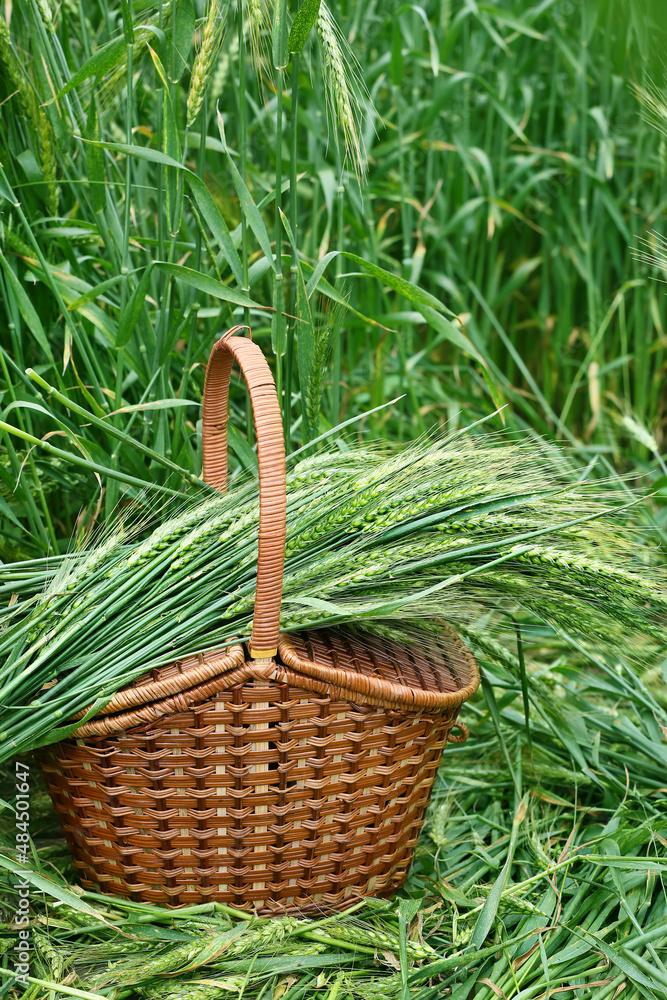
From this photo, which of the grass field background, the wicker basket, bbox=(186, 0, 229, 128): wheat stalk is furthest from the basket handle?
bbox=(186, 0, 229, 128): wheat stalk

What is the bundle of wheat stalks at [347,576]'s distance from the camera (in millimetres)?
783

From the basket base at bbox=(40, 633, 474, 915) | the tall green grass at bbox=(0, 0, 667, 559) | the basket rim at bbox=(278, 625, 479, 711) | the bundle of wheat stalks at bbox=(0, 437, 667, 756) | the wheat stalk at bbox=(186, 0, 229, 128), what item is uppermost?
the wheat stalk at bbox=(186, 0, 229, 128)

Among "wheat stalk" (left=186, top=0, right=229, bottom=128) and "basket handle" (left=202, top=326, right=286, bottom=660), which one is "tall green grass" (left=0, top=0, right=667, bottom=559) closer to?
"wheat stalk" (left=186, top=0, right=229, bottom=128)

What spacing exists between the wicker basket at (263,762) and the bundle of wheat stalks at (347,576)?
0.14 feet

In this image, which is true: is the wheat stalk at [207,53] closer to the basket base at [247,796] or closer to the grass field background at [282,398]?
the grass field background at [282,398]

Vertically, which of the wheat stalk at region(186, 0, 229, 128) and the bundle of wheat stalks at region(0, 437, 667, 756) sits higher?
the wheat stalk at region(186, 0, 229, 128)

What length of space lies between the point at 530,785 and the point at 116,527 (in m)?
0.63

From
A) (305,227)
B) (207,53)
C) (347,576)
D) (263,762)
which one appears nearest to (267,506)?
(347,576)

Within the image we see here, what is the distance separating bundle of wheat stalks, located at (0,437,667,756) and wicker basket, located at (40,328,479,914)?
0.14 feet

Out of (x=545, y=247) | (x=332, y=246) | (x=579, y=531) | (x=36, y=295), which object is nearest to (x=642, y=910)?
(x=579, y=531)

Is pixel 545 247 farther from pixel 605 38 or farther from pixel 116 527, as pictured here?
pixel 116 527

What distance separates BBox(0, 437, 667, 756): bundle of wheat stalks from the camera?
0.78 metres

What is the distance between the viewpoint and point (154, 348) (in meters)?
1.05

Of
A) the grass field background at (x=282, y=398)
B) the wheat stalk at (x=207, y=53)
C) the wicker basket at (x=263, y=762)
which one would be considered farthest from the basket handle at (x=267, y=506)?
the wheat stalk at (x=207, y=53)
